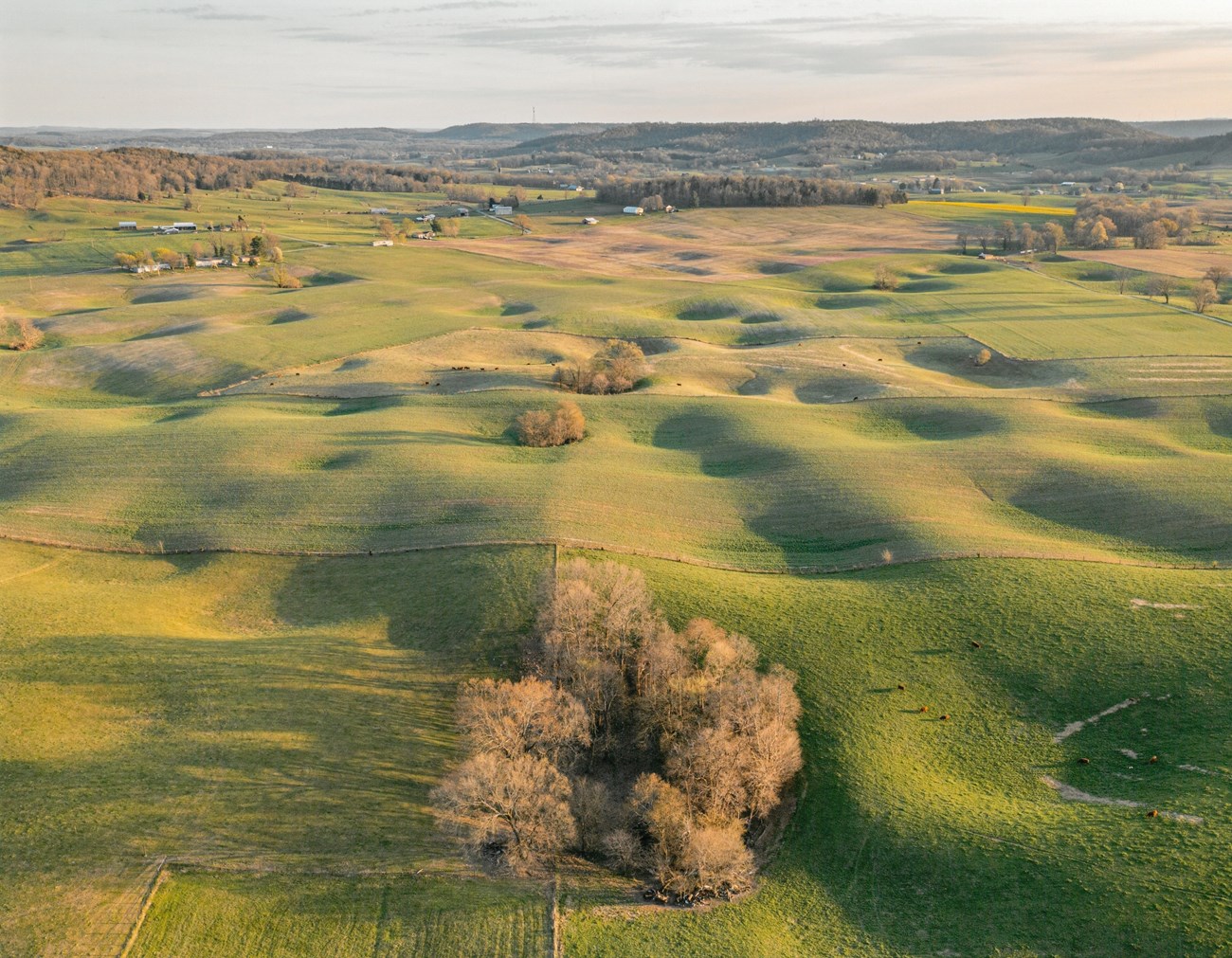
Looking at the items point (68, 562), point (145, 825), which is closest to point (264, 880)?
point (145, 825)

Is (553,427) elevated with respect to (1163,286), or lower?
lower

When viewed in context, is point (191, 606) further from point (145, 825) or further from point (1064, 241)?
point (1064, 241)

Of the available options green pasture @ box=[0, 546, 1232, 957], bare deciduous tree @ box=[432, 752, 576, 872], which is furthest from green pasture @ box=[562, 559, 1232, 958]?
bare deciduous tree @ box=[432, 752, 576, 872]

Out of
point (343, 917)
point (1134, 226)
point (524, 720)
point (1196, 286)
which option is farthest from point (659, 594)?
point (1134, 226)

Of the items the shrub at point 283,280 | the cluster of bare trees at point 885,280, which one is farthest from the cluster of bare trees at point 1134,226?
the shrub at point 283,280

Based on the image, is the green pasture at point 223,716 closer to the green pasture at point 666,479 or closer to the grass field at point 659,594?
the grass field at point 659,594

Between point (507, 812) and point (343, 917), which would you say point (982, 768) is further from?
point (343, 917)
